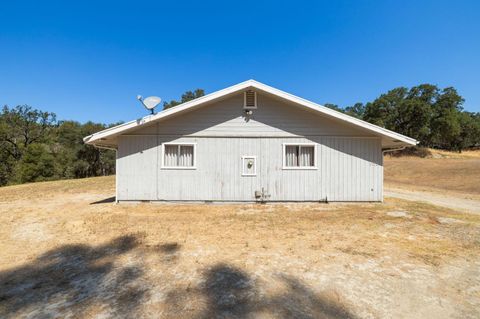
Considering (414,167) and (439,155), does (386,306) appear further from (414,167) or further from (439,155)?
(439,155)

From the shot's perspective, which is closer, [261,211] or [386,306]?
[386,306]

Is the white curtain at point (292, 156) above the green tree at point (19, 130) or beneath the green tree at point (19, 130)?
beneath

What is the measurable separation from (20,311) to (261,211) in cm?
613

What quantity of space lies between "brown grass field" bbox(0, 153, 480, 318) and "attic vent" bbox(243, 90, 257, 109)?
4153 millimetres

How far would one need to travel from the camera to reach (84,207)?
8523 millimetres

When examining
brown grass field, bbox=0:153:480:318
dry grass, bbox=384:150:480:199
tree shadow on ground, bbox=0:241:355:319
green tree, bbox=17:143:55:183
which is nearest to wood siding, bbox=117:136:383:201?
brown grass field, bbox=0:153:480:318

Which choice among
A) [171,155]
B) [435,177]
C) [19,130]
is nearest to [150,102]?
[171,155]

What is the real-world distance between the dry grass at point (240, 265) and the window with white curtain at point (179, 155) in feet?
7.66

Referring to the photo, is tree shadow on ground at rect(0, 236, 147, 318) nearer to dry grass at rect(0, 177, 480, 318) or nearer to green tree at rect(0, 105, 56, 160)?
dry grass at rect(0, 177, 480, 318)

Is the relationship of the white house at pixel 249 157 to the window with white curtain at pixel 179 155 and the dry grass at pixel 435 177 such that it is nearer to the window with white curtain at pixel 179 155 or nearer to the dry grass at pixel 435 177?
the window with white curtain at pixel 179 155

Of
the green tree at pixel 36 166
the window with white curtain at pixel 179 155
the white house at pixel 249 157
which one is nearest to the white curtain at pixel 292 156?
the white house at pixel 249 157

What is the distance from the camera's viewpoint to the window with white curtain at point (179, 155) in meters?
8.91

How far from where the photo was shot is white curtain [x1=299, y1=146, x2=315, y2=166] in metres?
8.99

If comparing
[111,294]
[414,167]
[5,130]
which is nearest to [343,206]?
[111,294]
